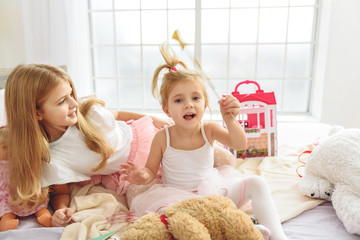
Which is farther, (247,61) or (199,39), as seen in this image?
(247,61)

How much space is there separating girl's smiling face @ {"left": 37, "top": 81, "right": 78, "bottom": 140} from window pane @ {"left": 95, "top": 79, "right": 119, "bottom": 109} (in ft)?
6.21

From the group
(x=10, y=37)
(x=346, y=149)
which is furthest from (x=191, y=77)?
(x=10, y=37)

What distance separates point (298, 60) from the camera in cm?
292

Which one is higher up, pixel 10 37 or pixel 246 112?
pixel 10 37

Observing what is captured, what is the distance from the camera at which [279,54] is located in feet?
9.73

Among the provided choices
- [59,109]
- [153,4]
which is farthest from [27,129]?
[153,4]

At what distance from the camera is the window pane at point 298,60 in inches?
114

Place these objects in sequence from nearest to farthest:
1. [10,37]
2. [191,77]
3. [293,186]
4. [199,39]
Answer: [191,77]
[293,186]
[10,37]
[199,39]

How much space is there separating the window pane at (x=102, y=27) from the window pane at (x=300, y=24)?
5.57 feet

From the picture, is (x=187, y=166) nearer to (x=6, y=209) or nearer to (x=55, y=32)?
(x=6, y=209)

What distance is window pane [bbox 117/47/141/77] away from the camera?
10.2ft

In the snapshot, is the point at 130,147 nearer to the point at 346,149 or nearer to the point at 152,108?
the point at 346,149

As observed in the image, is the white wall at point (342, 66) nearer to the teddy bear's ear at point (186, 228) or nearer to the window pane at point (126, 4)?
the window pane at point (126, 4)

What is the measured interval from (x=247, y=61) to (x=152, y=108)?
1.06m
